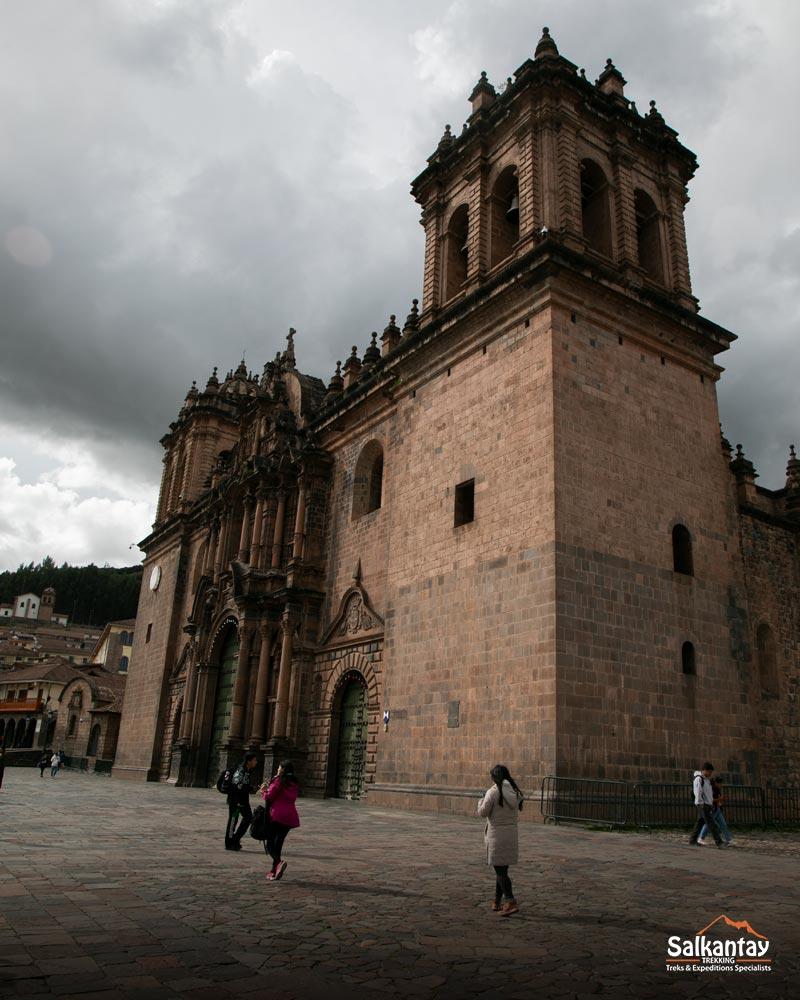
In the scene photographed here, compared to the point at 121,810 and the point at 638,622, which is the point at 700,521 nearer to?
the point at 638,622

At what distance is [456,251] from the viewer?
2244 cm

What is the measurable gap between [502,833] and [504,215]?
1793cm

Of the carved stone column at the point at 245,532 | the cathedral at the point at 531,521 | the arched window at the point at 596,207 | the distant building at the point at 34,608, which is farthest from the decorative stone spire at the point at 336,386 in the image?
the distant building at the point at 34,608

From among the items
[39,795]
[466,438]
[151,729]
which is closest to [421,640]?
[466,438]

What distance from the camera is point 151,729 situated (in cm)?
3409

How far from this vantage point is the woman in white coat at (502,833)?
6301 mm

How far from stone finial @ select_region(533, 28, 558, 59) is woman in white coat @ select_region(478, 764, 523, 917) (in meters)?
18.8

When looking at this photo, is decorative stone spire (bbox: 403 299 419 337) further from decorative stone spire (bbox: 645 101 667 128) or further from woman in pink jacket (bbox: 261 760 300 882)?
woman in pink jacket (bbox: 261 760 300 882)

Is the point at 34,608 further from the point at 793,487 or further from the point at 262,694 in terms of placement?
the point at 793,487

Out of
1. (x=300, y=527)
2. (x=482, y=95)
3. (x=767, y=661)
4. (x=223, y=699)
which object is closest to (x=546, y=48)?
(x=482, y=95)

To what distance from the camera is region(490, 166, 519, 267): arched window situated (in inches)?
815

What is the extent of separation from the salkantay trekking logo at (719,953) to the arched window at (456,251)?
60.1ft

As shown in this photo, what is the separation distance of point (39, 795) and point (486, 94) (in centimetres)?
2122

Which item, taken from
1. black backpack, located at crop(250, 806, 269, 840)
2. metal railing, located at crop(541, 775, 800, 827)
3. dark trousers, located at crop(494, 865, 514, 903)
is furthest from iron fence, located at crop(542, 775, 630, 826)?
dark trousers, located at crop(494, 865, 514, 903)
